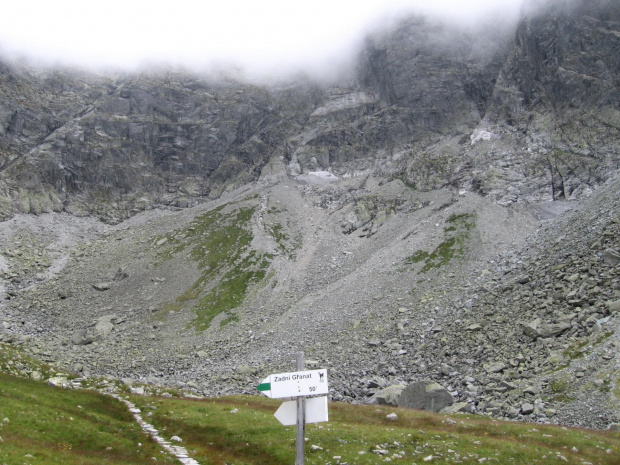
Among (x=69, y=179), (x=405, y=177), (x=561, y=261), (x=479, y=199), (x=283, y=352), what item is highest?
(x=69, y=179)

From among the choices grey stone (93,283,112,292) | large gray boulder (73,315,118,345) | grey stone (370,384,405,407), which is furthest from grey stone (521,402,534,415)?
grey stone (93,283,112,292)

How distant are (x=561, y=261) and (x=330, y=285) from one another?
40.6 m

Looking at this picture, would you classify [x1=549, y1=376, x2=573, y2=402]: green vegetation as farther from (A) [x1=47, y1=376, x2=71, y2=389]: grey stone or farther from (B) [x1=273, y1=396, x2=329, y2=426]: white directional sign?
(A) [x1=47, y1=376, x2=71, y2=389]: grey stone

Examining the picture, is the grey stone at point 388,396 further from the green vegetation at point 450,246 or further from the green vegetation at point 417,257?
the green vegetation at point 417,257

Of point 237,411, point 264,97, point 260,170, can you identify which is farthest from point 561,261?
point 264,97

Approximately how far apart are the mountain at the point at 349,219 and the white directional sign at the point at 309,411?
27.9 meters

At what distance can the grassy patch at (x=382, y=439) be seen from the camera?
21875 mm

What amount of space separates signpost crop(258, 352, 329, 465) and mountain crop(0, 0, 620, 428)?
27.9 metres

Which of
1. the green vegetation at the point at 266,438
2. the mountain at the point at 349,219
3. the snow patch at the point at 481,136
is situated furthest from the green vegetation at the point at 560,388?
the snow patch at the point at 481,136

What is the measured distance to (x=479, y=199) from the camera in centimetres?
9719

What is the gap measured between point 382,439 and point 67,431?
19.6m

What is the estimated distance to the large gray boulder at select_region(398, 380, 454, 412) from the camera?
37.3 meters

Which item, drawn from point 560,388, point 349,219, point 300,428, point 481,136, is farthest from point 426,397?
point 481,136

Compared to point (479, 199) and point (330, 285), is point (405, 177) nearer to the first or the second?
point (479, 199)
